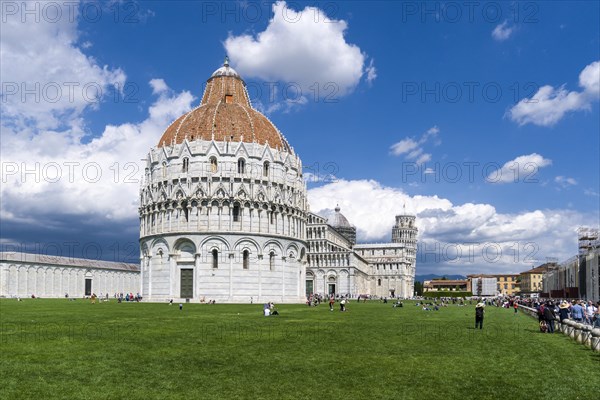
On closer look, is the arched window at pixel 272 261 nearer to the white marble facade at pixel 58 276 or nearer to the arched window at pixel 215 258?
the arched window at pixel 215 258

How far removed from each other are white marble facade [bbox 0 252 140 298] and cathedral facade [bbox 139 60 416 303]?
3634 cm

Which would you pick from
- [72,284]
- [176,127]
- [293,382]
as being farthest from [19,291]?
[293,382]

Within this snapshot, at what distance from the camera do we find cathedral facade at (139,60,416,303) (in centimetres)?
7069

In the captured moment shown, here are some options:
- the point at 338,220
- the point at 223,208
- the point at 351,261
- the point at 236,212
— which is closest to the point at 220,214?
the point at 223,208

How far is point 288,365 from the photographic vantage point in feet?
52.2

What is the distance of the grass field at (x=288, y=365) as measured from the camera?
12812 mm

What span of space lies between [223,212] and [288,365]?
183 ft

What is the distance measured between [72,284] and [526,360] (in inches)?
4361

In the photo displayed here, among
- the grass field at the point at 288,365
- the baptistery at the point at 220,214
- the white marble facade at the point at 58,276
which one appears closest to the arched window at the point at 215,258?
the baptistery at the point at 220,214

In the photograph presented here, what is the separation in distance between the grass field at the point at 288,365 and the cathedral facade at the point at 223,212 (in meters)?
46.0

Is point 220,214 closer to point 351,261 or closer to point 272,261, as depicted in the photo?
point 272,261

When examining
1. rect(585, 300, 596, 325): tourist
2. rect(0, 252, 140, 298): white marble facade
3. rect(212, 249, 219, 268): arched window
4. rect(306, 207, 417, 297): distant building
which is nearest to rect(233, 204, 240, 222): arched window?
rect(212, 249, 219, 268): arched window

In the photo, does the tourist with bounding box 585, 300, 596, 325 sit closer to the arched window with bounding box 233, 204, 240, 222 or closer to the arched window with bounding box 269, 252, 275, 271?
the arched window with bounding box 269, 252, 275, 271

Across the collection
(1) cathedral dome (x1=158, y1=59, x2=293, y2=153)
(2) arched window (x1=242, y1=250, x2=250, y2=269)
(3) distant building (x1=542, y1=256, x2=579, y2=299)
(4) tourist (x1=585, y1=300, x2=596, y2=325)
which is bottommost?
(3) distant building (x1=542, y1=256, x2=579, y2=299)
